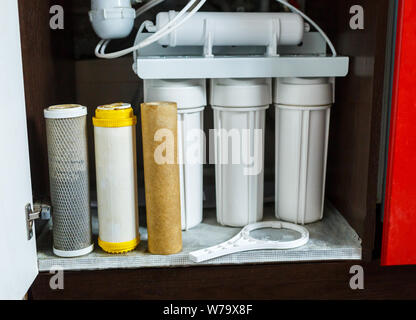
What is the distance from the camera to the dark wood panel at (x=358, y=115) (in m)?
0.80

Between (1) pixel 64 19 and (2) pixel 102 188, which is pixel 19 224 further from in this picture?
(1) pixel 64 19

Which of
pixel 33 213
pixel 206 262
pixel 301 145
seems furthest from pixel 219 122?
pixel 33 213

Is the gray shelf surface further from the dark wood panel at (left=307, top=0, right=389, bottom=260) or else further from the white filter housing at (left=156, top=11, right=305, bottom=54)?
the white filter housing at (left=156, top=11, right=305, bottom=54)

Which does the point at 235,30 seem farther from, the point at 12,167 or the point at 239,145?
the point at 12,167

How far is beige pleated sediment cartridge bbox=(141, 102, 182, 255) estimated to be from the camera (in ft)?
2.71

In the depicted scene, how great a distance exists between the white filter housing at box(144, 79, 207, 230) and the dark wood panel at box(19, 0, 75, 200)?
0.62 feet

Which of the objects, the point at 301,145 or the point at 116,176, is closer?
the point at 116,176

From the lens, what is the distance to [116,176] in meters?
0.84

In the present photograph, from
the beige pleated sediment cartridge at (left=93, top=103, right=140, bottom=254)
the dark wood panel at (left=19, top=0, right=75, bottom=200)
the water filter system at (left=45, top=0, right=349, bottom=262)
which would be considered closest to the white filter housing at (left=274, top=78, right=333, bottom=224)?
the water filter system at (left=45, top=0, right=349, bottom=262)

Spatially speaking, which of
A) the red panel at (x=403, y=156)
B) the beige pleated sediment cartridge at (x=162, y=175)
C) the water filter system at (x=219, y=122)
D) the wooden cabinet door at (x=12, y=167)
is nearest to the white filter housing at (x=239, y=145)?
the water filter system at (x=219, y=122)

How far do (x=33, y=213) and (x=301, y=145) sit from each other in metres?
0.50
